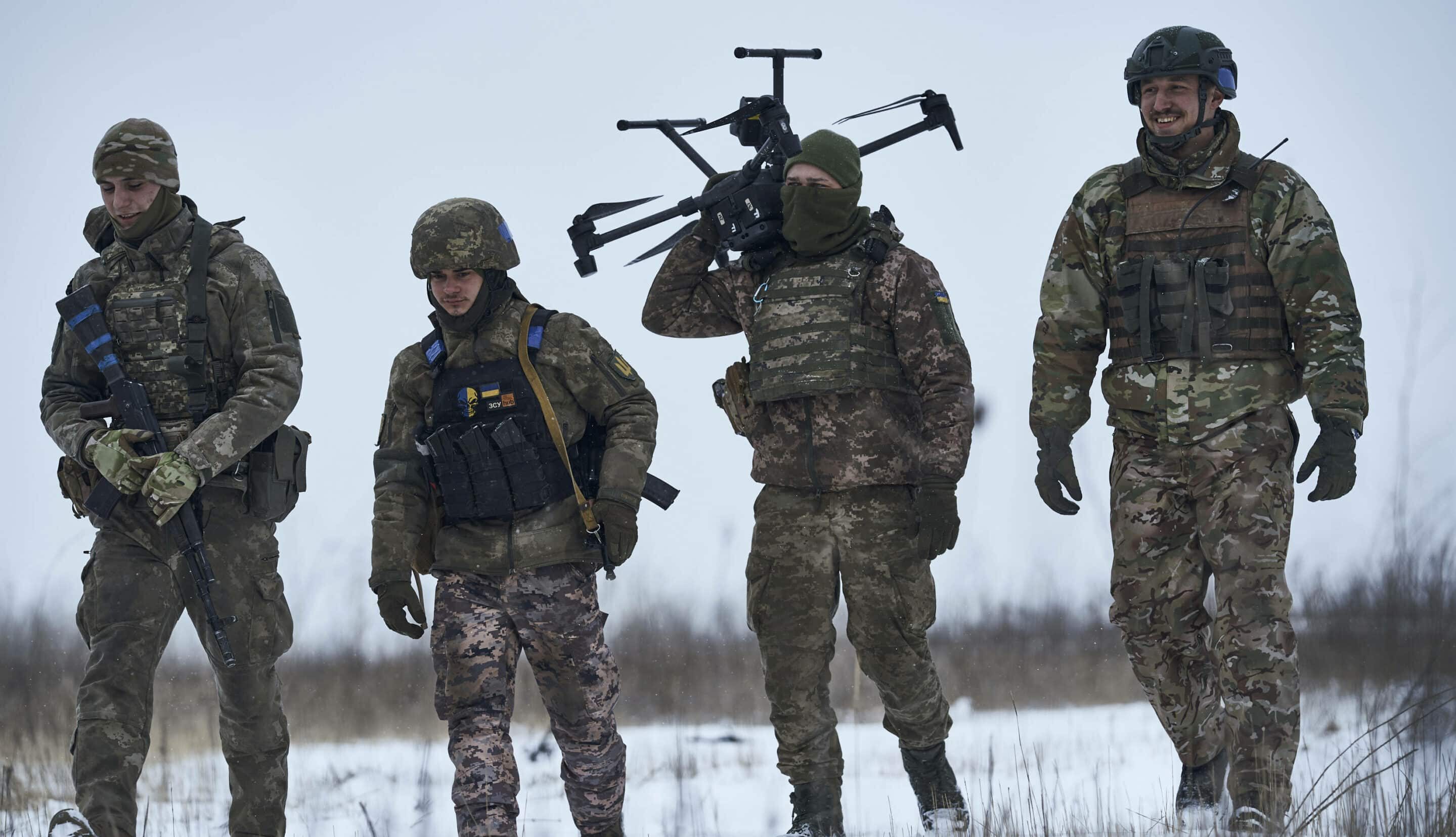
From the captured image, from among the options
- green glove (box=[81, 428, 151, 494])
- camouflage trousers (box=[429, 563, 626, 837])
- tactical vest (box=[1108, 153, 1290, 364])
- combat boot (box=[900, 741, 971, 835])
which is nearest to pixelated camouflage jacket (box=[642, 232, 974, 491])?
tactical vest (box=[1108, 153, 1290, 364])

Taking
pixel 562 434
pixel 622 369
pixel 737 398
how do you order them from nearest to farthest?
1. pixel 562 434
2. pixel 622 369
3. pixel 737 398

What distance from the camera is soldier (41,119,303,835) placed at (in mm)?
4473

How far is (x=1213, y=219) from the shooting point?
4.44 metres

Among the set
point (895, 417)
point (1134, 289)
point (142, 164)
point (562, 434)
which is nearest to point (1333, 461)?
point (1134, 289)

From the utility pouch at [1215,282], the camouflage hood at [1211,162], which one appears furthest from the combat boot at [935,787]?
the camouflage hood at [1211,162]

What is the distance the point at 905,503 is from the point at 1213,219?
1.39 meters

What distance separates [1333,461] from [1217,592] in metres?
0.55

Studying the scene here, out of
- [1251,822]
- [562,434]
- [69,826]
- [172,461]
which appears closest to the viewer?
[1251,822]

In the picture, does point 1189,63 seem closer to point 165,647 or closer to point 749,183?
point 749,183

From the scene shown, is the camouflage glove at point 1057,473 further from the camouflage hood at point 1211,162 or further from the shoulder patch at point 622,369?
the shoulder patch at point 622,369

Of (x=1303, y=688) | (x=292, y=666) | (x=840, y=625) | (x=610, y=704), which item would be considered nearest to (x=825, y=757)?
(x=610, y=704)

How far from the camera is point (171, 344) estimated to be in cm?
475

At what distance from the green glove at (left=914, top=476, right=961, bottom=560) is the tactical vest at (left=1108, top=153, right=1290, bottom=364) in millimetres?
745

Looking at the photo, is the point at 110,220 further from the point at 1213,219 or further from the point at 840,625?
the point at 840,625
